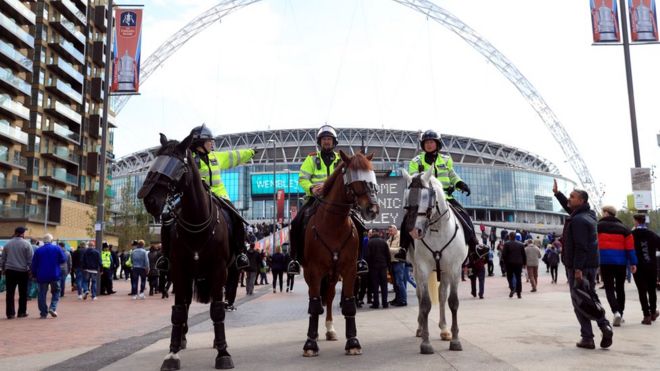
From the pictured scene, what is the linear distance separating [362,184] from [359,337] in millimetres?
3578

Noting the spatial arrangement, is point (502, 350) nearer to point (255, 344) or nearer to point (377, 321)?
point (255, 344)

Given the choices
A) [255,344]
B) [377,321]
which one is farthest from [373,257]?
[255,344]

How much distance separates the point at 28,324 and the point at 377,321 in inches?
340

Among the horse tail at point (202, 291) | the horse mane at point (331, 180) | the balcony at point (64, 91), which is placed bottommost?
the horse tail at point (202, 291)

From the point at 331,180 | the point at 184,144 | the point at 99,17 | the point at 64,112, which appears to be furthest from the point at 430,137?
the point at 99,17

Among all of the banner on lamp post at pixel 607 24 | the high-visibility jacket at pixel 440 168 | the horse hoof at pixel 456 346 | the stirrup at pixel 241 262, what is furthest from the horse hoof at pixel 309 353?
the banner on lamp post at pixel 607 24

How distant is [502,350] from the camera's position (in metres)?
7.91

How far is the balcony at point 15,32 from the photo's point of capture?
55.4 m

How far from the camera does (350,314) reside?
8.06 m

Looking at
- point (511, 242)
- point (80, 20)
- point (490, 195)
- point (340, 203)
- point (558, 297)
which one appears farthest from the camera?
point (490, 195)

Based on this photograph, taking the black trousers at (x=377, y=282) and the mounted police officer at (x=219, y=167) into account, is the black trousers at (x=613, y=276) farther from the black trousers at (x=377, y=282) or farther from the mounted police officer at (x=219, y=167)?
the mounted police officer at (x=219, y=167)

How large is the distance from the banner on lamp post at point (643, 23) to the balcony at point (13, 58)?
189ft

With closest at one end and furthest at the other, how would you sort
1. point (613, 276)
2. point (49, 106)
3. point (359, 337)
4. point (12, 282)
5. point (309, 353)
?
point (309, 353)
point (359, 337)
point (613, 276)
point (12, 282)
point (49, 106)

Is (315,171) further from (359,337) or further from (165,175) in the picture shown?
(165,175)
